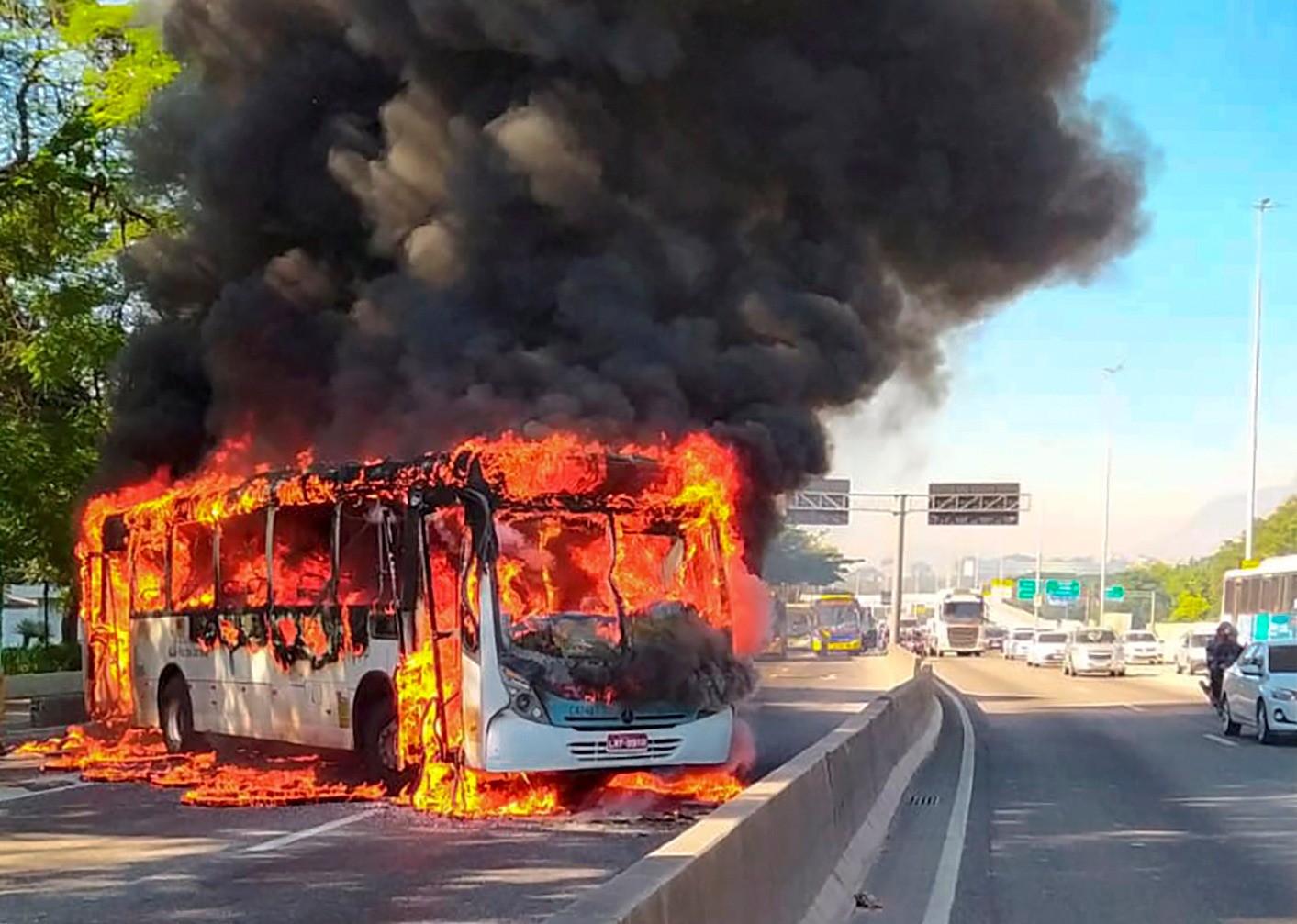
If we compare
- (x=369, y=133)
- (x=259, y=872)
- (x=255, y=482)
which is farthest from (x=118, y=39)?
(x=259, y=872)

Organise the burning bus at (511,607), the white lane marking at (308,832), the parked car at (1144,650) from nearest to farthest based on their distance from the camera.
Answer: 1. the white lane marking at (308,832)
2. the burning bus at (511,607)
3. the parked car at (1144,650)

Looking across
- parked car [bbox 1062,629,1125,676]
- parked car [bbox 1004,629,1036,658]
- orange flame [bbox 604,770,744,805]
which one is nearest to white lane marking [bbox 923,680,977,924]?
orange flame [bbox 604,770,744,805]

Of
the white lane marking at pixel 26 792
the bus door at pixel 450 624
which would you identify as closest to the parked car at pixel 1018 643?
the white lane marking at pixel 26 792

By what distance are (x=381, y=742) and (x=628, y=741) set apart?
2.35 meters

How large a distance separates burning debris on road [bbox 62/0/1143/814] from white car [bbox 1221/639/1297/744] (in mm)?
7032

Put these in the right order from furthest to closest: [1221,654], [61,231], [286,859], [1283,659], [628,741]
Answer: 1. [1221,654]
2. [61,231]
3. [1283,659]
4. [628,741]
5. [286,859]

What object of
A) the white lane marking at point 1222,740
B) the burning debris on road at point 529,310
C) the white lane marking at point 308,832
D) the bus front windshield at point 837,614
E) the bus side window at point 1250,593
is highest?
the burning debris on road at point 529,310

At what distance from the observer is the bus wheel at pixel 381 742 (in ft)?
41.8

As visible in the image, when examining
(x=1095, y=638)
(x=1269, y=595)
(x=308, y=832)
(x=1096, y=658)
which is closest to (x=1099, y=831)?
(x=308, y=832)

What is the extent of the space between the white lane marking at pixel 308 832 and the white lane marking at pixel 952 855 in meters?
4.34

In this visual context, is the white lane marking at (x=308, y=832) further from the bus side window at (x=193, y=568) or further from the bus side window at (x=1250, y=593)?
the bus side window at (x=1250, y=593)

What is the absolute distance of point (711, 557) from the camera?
12.5 metres

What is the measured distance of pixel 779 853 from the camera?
7332 mm

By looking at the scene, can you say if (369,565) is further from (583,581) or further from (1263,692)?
(1263,692)
